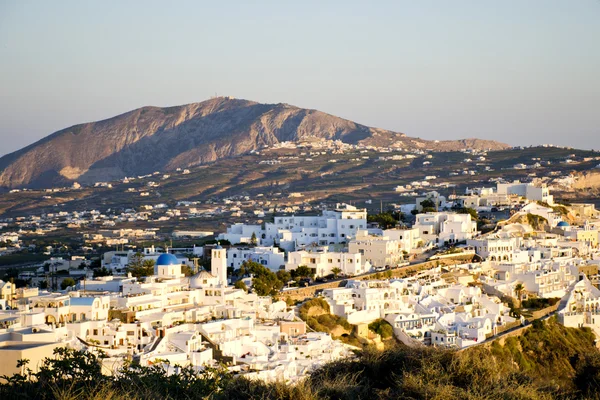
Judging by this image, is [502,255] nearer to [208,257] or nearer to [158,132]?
[208,257]

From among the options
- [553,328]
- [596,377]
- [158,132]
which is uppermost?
[158,132]

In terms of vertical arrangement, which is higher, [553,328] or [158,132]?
[158,132]

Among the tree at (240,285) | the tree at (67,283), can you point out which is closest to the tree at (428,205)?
the tree at (240,285)

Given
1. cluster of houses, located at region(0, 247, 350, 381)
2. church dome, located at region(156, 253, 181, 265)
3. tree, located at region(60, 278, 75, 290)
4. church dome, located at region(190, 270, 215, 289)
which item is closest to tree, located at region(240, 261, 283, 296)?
cluster of houses, located at region(0, 247, 350, 381)

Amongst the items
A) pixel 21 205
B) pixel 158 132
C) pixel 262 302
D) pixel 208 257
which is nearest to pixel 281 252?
pixel 208 257

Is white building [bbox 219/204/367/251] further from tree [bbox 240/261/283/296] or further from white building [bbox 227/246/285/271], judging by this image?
tree [bbox 240/261/283/296]

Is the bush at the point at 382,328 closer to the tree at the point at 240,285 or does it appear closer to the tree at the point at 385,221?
the tree at the point at 240,285

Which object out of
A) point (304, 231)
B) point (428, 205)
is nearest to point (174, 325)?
point (304, 231)
